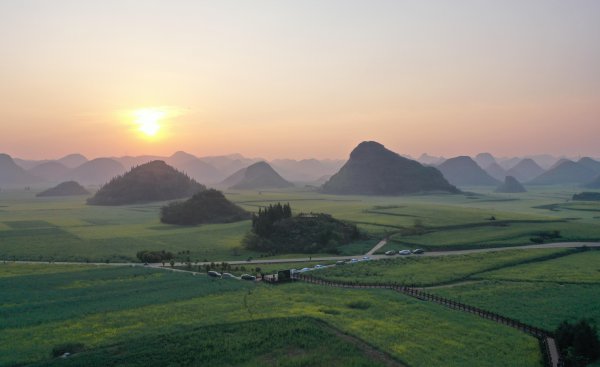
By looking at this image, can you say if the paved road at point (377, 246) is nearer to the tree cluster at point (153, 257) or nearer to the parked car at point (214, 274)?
the parked car at point (214, 274)

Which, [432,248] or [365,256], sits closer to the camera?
[365,256]

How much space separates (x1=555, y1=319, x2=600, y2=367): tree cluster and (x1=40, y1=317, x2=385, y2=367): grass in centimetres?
1589

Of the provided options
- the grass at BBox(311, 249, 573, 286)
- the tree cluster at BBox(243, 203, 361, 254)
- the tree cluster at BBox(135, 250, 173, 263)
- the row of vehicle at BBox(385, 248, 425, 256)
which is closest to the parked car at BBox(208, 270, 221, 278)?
the grass at BBox(311, 249, 573, 286)

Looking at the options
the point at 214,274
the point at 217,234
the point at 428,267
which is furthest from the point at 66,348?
the point at 217,234

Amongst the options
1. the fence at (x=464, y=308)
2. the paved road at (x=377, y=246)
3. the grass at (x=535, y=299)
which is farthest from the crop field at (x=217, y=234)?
the grass at (x=535, y=299)

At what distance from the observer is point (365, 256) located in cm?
8444

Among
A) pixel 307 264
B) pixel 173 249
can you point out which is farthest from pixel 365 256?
pixel 173 249

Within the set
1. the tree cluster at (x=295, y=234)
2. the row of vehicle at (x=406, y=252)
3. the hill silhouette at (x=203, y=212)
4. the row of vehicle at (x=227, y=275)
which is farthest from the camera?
the hill silhouette at (x=203, y=212)

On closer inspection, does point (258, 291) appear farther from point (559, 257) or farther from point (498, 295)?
point (559, 257)

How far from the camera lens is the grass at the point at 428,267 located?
6350 cm

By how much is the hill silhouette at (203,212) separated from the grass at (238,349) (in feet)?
335

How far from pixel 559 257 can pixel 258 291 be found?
Result: 5647cm

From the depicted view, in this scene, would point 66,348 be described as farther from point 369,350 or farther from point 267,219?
point 267,219

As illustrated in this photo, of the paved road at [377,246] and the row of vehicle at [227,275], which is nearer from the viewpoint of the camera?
the row of vehicle at [227,275]
